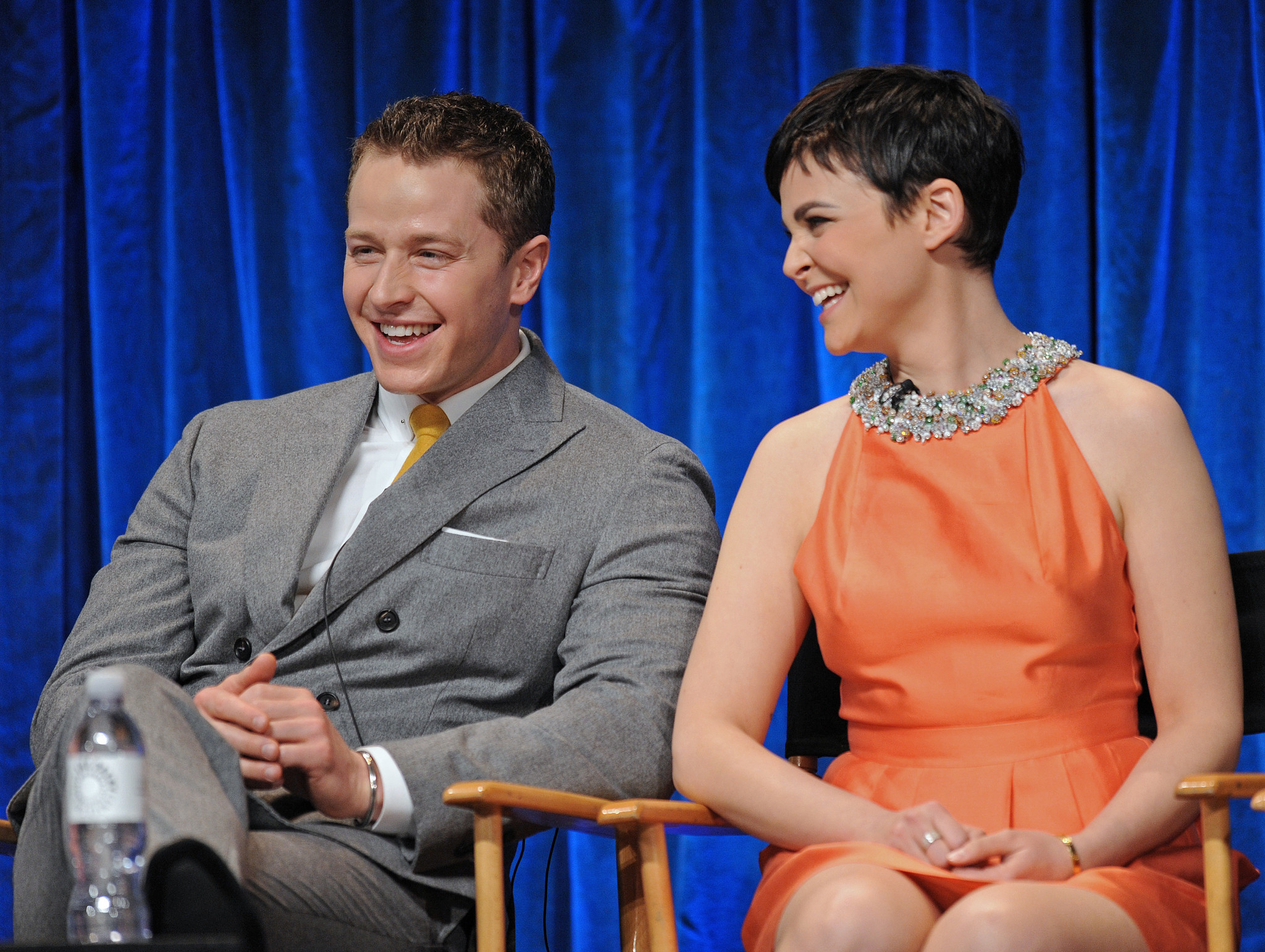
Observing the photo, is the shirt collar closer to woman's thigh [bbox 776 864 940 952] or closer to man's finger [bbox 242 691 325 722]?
man's finger [bbox 242 691 325 722]

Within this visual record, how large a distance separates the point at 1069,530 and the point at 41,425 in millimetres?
2265

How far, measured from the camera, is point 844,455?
1790 mm

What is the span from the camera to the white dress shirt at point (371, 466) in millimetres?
1986

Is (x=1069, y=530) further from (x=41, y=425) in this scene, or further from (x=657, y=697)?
(x=41, y=425)

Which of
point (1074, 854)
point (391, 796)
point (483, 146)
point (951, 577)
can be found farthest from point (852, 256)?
point (391, 796)

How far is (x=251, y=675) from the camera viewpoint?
5.37ft

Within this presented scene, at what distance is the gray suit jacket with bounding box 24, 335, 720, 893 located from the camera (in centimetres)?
180

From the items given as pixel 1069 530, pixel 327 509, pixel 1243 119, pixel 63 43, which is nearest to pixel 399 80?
pixel 63 43

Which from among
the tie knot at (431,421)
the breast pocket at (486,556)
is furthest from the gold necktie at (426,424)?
the breast pocket at (486,556)

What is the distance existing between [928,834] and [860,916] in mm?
170

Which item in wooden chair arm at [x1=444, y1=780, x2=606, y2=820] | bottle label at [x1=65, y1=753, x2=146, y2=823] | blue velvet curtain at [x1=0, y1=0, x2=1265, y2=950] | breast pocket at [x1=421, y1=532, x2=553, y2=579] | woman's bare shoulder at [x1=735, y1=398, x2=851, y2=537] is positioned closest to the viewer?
bottle label at [x1=65, y1=753, x2=146, y2=823]

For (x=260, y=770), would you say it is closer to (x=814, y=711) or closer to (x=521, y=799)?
(x=521, y=799)

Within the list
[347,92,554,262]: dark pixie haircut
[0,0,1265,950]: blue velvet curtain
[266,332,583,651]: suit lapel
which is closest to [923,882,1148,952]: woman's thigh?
[266,332,583,651]: suit lapel

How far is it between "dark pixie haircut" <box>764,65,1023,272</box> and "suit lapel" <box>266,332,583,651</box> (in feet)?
1.75
